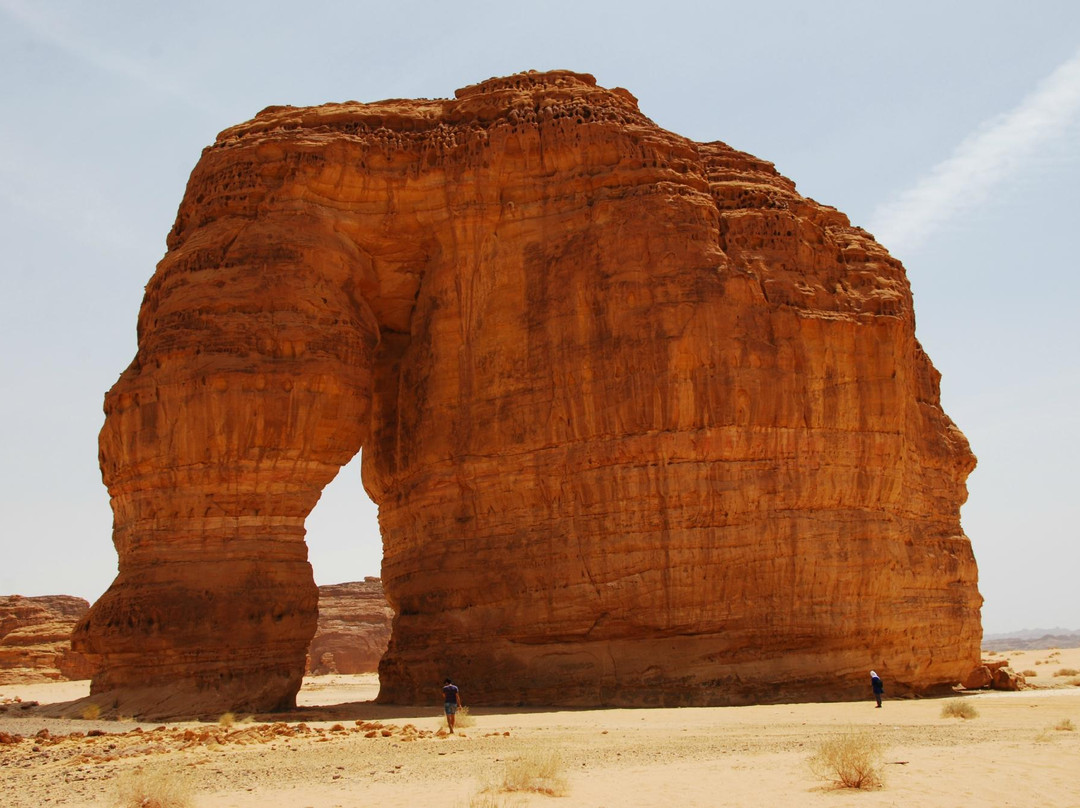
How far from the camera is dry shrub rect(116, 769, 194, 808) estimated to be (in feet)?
36.0

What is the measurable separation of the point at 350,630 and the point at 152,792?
5002 centimetres

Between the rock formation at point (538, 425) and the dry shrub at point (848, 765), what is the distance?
33.7 ft

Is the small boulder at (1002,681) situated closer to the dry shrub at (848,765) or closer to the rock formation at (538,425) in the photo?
the rock formation at (538,425)

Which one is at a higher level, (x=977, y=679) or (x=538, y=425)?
(x=538, y=425)

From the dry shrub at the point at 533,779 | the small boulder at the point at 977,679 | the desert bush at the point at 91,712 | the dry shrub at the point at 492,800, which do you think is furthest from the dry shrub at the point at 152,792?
the small boulder at the point at 977,679

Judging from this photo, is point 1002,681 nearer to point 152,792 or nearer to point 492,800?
point 492,800

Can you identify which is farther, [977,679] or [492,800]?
[977,679]

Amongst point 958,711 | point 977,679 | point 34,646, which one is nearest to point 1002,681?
point 977,679

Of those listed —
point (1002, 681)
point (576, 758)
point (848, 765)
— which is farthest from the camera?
point (1002, 681)

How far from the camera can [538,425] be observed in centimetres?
2508

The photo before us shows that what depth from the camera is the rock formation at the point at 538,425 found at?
23328 mm

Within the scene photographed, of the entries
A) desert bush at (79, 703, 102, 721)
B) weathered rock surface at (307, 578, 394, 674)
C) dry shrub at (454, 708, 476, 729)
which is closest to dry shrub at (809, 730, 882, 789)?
dry shrub at (454, 708, 476, 729)

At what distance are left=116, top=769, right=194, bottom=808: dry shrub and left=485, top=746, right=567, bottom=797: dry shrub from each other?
297cm

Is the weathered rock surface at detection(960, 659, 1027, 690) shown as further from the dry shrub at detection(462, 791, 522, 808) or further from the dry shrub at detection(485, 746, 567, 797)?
the dry shrub at detection(462, 791, 522, 808)
